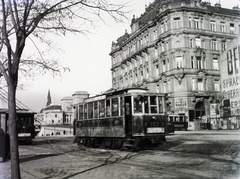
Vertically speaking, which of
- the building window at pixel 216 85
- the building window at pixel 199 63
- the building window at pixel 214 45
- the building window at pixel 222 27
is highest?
the building window at pixel 222 27

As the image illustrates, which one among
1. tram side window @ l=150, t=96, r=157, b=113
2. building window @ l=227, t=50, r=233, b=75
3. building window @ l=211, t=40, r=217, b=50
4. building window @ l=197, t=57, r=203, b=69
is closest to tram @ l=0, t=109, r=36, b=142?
tram side window @ l=150, t=96, r=157, b=113

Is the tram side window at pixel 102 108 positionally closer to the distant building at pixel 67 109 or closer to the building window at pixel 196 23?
the building window at pixel 196 23

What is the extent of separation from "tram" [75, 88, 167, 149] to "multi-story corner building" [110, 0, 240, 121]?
92.0 feet

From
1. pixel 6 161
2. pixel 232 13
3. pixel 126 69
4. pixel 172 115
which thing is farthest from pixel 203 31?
pixel 6 161

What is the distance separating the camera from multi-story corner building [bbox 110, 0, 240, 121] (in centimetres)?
4522

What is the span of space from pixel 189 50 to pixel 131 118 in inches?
1333

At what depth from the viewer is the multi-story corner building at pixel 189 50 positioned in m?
45.2

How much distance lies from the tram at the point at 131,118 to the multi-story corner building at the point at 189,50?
28.0m

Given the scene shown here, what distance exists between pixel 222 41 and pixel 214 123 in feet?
51.5

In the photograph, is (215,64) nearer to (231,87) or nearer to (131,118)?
(231,87)

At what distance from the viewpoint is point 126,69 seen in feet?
203

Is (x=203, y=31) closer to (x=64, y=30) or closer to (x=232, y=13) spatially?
(x=232, y=13)

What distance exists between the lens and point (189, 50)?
45.9 m

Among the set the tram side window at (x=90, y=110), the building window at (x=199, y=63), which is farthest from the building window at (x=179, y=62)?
the tram side window at (x=90, y=110)
